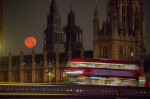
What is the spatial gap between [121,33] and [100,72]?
3595 centimetres

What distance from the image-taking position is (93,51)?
96500 mm

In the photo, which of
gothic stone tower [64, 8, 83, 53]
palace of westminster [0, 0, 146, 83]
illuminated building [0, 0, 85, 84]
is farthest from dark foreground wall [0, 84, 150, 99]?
gothic stone tower [64, 8, 83, 53]

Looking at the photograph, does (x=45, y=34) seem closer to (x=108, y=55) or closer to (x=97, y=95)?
(x=108, y=55)

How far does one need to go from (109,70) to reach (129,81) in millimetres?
3857

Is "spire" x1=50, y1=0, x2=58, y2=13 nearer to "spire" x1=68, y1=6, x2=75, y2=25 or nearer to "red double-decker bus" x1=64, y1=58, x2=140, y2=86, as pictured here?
"spire" x1=68, y1=6, x2=75, y2=25

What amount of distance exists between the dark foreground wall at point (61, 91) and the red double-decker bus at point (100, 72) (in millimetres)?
4117

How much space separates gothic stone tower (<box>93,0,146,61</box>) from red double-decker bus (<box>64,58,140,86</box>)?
94.0ft

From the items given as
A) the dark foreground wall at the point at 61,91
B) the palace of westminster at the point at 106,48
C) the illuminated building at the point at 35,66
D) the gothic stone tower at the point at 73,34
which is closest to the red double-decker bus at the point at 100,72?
the dark foreground wall at the point at 61,91

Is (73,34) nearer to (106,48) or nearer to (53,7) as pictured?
(53,7)

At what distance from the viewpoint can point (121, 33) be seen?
96000 mm

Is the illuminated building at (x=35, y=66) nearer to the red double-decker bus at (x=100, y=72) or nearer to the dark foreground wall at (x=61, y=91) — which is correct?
the red double-decker bus at (x=100, y=72)

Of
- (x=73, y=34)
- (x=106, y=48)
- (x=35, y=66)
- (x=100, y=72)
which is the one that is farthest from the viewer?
(x=73, y=34)

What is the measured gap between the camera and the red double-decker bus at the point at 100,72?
60031 millimetres

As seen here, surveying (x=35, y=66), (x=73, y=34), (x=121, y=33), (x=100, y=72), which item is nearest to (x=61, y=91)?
(x=100, y=72)
